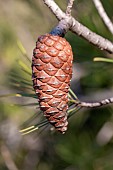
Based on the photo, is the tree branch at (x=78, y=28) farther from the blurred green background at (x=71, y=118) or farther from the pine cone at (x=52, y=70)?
the blurred green background at (x=71, y=118)

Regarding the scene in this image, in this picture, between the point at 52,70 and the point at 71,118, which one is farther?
the point at 71,118

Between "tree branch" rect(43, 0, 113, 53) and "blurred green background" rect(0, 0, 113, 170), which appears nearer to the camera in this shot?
"tree branch" rect(43, 0, 113, 53)

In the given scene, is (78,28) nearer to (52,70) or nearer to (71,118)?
(52,70)

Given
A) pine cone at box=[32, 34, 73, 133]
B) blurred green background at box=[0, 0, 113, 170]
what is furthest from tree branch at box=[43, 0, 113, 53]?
blurred green background at box=[0, 0, 113, 170]

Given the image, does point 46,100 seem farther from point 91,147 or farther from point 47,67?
point 91,147

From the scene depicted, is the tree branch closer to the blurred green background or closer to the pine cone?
the pine cone

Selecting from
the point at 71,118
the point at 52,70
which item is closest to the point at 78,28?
the point at 52,70
